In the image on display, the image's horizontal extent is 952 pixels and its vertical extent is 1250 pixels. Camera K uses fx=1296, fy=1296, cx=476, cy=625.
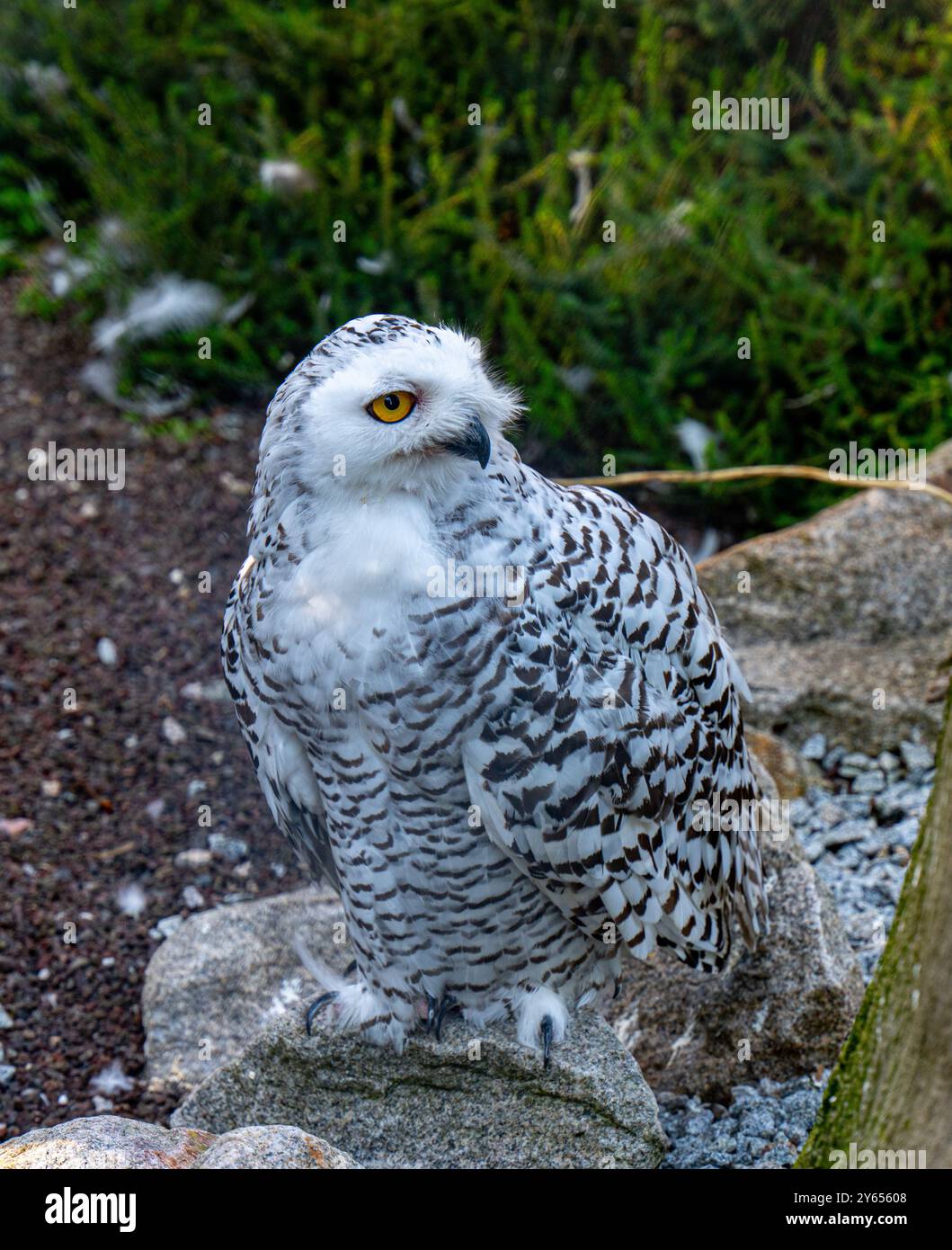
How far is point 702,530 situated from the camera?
5969mm

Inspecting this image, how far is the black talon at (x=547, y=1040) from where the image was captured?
3.12 m

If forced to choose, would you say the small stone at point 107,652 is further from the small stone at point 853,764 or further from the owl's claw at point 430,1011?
the small stone at point 853,764

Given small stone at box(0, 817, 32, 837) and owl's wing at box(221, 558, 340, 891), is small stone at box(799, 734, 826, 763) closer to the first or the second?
owl's wing at box(221, 558, 340, 891)

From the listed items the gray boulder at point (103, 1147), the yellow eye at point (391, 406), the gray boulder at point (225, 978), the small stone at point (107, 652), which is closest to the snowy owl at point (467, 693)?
the yellow eye at point (391, 406)

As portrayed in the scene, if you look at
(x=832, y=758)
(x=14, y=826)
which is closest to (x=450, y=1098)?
(x=14, y=826)

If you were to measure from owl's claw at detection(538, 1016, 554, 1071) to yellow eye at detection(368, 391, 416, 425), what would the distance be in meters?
1.56

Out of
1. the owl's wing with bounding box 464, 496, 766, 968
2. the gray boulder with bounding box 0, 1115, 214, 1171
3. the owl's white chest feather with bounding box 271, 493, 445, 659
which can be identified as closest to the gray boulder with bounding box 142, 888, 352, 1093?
the gray boulder with bounding box 0, 1115, 214, 1171

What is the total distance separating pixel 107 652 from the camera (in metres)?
5.09

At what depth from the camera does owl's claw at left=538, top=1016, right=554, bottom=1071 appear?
3.12m

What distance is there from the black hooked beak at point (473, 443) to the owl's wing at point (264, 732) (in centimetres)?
59

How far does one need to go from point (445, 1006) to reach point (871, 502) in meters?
2.76

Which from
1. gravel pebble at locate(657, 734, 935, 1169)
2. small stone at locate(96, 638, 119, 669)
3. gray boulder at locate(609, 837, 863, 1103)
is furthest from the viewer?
small stone at locate(96, 638, 119, 669)

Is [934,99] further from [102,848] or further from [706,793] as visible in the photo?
[102,848]

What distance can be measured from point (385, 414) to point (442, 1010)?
5.10 ft
